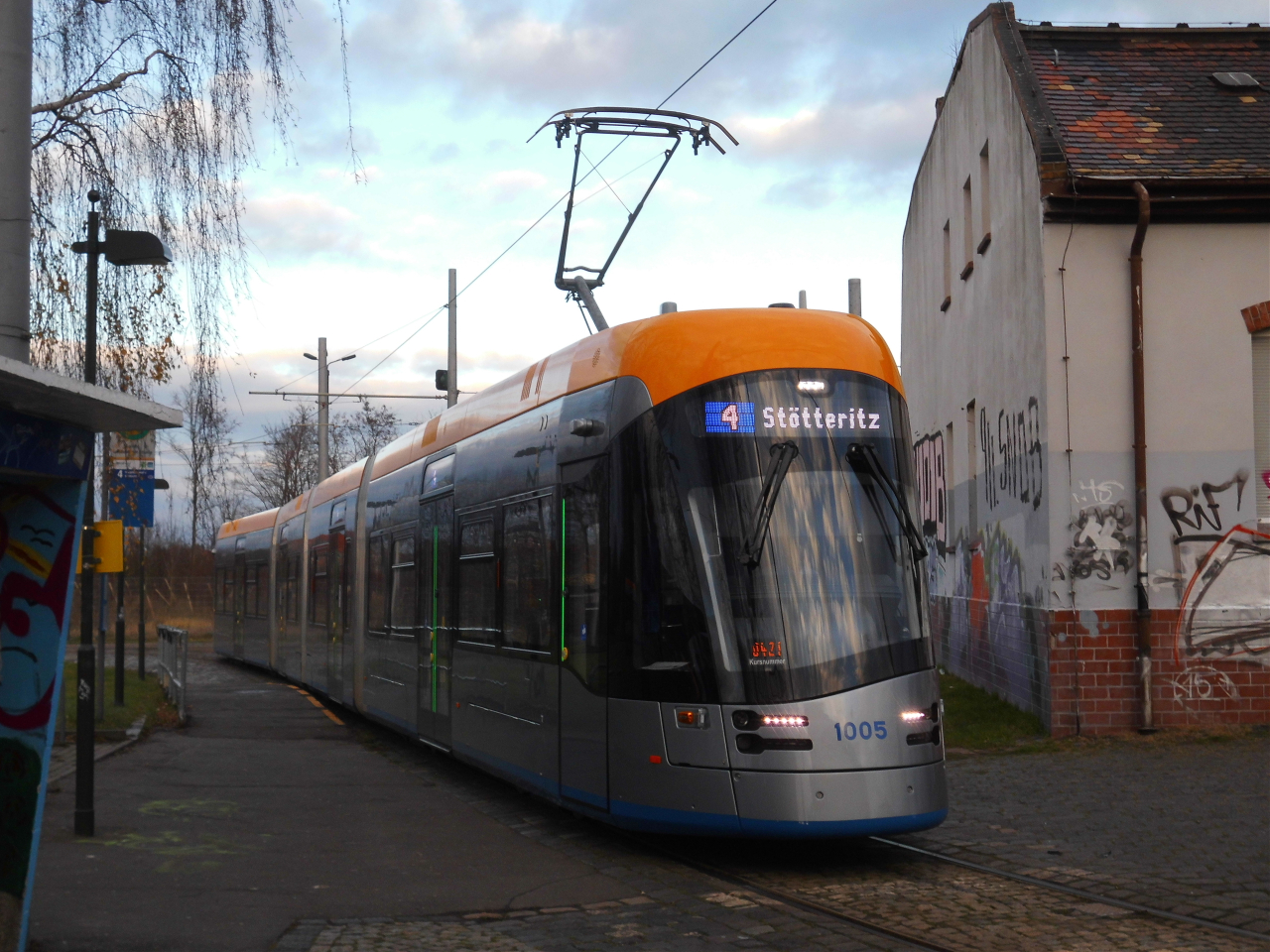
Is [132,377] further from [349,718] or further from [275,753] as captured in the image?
[349,718]

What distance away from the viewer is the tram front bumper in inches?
308

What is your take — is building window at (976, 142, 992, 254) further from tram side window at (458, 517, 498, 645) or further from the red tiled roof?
tram side window at (458, 517, 498, 645)

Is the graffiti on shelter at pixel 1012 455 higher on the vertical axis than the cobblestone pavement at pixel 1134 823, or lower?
higher

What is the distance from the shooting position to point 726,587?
26.6 feet

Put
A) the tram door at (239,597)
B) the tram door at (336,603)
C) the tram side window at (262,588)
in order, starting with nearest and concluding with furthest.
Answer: the tram door at (336,603), the tram side window at (262,588), the tram door at (239,597)

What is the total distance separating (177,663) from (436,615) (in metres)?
9.26

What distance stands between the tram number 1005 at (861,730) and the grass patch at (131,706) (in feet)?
30.0

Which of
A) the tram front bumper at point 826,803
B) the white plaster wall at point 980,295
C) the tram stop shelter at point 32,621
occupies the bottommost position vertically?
the tram front bumper at point 826,803

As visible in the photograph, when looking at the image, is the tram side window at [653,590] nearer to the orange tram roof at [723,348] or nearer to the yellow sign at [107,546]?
the orange tram roof at [723,348]

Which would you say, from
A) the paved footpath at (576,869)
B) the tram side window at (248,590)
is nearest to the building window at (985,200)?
the paved footpath at (576,869)

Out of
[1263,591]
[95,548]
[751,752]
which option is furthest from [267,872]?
[1263,591]

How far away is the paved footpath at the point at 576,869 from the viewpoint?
22.1 ft

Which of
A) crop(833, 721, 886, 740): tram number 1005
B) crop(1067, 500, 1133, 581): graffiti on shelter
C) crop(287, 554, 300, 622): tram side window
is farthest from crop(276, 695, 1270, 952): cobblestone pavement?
crop(287, 554, 300, 622): tram side window

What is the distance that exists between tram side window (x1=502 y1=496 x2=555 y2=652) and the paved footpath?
4.39ft
